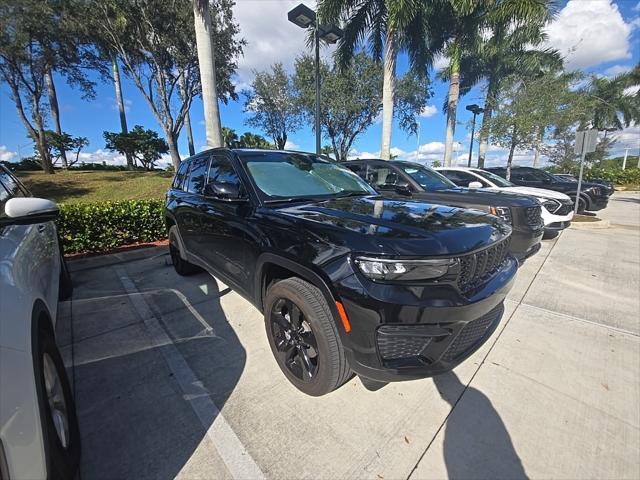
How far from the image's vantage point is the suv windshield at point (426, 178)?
5590mm

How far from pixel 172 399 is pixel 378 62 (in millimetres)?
15497

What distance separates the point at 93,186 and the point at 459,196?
14514 millimetres

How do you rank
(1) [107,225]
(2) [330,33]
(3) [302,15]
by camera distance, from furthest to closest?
(2) [330,33], (3) [302,15], (1) [107,225]

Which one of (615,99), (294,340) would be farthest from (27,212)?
(615,99)

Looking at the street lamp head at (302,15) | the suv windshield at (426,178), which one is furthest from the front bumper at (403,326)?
the street lamp head at (302,15)

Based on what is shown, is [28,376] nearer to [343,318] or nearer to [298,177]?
[343,318]

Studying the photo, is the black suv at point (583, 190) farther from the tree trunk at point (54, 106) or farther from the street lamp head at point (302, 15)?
the tree trunk at point (54, 106)

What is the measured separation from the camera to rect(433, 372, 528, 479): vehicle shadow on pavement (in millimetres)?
1647

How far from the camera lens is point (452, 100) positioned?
14.8 meters

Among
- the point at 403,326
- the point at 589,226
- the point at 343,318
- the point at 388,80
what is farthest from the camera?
the point at 388,80

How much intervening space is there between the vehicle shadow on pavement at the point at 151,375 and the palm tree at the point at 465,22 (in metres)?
13.1

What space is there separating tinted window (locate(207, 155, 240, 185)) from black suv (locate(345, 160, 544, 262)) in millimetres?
2118

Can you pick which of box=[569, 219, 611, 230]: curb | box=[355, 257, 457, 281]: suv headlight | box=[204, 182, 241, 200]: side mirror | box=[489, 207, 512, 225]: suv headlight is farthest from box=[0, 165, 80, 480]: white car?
box=[569, 219, 611, 230]: curb

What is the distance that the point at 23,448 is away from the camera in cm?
107
